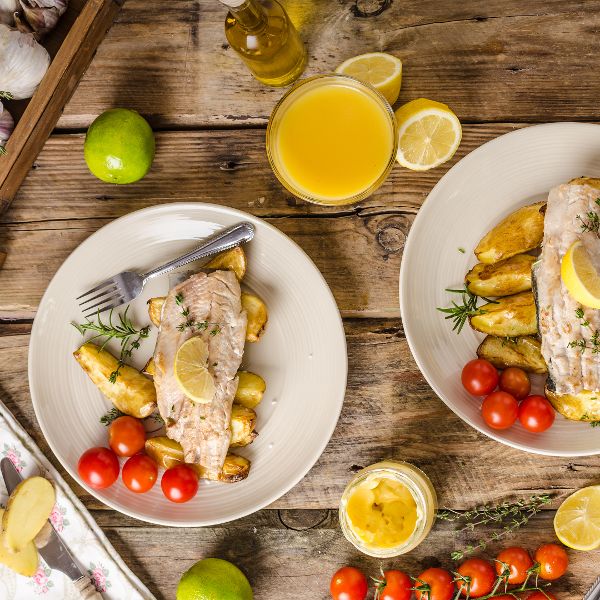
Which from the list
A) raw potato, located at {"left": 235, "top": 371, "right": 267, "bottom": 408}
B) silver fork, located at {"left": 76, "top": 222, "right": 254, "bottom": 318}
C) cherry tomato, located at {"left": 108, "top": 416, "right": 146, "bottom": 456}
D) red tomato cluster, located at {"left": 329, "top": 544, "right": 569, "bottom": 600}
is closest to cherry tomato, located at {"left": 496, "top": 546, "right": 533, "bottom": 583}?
red tomato cluster, located at {"left": 329, "top": 544, "right": 569, "bottom": 600}

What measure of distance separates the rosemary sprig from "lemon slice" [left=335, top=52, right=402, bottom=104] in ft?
2.26

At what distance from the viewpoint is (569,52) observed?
2.34 m

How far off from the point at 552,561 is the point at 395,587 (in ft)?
1.77

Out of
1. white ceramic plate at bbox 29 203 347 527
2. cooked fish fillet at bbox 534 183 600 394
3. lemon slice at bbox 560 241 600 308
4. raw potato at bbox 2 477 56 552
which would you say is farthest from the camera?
raw potato at bbox 2 477 56 552

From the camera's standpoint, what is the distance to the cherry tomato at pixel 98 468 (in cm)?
223

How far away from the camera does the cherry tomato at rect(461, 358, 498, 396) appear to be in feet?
7.14

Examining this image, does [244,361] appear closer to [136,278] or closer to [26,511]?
[136,278]

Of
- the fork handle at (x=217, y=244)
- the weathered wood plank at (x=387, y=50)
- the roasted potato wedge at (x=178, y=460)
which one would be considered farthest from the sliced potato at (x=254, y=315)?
the weathered wood plank at (x=387, y=50)

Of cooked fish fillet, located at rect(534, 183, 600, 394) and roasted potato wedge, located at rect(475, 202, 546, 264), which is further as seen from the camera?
roasted potato wedge, located at rect(475, 202, 546, 264)

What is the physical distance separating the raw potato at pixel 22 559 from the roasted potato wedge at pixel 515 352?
1.69 metres

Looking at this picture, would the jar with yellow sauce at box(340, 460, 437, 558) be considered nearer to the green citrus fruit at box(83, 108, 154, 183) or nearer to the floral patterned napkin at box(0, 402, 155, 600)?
the floral patterned napkin at box(0, 402, 155, 600)

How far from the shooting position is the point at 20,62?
82.2 inches

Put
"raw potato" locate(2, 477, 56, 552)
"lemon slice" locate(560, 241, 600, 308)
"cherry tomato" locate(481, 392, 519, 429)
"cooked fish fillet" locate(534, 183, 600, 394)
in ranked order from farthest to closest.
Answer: "raw potato" locate(2, 477, 56, 552) < "cherry tomato" locate(481, 392, 519, 429) < "cooked fish fillet" locate(534, 183, 600, 394) < "lemon slice" locate(560, 241, 600, 308)

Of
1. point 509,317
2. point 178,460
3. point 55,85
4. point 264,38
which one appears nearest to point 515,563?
point 509,317
